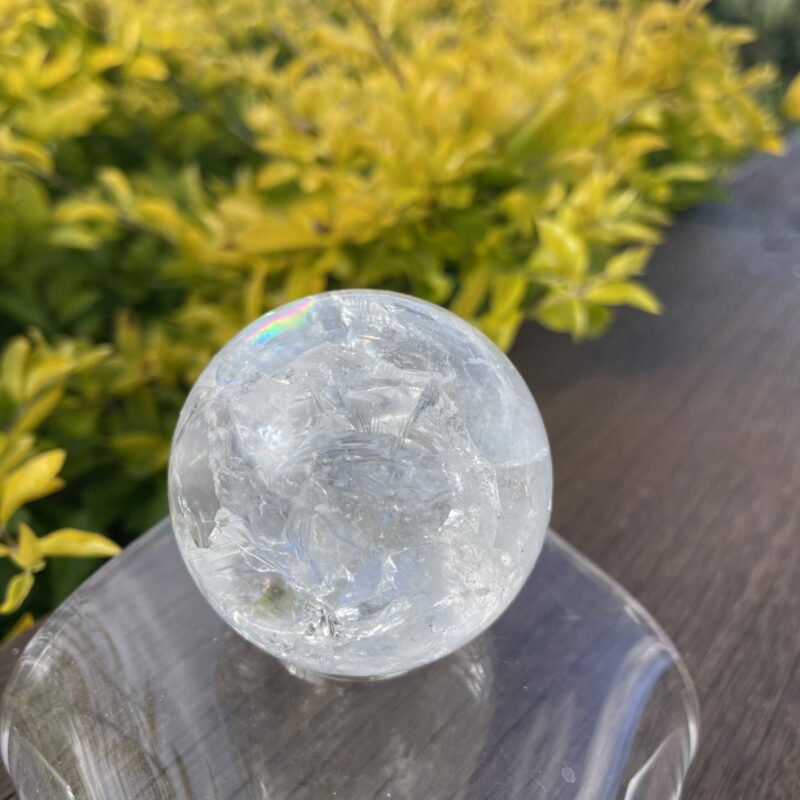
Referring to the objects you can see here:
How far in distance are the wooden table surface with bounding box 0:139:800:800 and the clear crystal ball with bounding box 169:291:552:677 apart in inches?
11.0

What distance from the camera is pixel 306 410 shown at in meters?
0.47

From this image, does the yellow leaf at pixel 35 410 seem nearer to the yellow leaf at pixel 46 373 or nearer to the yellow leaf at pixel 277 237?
the yellow leaf at pixel 46 373

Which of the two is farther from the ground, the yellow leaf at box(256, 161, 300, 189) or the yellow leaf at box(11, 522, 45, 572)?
the yellow leaf at box(256, 161, 300, 189)

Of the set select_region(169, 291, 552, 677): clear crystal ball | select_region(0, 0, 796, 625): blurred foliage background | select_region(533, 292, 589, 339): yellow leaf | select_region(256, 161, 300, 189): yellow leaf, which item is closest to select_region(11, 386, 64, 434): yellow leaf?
select_region(0, 0, 796, 625): blurred foliage background

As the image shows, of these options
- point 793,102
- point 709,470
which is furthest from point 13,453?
point 793,102

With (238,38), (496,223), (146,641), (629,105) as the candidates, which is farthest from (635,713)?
(238,38)

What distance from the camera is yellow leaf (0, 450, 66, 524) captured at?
564 millimetres

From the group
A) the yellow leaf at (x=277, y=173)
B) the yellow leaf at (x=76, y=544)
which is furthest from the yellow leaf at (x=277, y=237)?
the yellow leaf at (x=76, y=544)

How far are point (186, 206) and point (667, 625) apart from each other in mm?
847

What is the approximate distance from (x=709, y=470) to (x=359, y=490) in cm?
59

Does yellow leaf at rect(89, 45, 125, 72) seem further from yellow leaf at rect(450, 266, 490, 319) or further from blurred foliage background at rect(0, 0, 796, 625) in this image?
yellow leaf at rect(450, 266, 490, 319)

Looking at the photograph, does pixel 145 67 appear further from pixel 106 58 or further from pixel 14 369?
pixel 14 369

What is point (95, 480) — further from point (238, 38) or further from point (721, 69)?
point (721, 69)

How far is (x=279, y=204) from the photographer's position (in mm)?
1067
